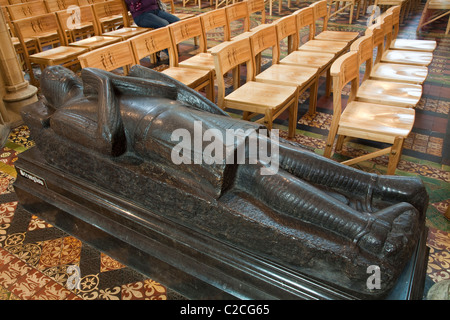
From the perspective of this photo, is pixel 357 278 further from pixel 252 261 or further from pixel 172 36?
pixel 172 36

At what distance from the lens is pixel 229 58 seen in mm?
3061

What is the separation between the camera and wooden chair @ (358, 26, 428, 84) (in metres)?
3.17

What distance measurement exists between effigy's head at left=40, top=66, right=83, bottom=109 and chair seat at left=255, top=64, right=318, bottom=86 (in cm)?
171

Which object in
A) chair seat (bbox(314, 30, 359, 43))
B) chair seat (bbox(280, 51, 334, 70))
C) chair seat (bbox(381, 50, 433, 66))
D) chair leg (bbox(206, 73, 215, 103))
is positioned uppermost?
chair seat (bbox(314, 30, 359, 43))

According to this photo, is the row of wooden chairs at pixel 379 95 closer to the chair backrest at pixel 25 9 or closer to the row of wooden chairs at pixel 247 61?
the row of wooden chairs at pixel 247 61

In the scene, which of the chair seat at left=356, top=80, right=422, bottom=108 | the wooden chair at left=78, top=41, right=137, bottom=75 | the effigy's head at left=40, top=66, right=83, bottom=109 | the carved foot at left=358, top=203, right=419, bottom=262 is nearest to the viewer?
the carved foot at left=358, top=203, right=419, bottom=262

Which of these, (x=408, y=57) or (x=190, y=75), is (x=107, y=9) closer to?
(x=190, y=75)

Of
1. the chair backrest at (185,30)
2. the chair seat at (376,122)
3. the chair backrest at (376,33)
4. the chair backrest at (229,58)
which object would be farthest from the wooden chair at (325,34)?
the chair seat at (376,122)

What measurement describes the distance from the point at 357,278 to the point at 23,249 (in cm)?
195

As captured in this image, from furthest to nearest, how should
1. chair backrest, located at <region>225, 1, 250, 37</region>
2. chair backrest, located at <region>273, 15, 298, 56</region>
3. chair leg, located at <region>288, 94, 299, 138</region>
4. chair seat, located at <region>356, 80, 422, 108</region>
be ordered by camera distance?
1. chair backrest, located at <region>225, 1, 250, 37</region>
2. chair backrest, located at <region>273, 15, 298, 56</region>
3. chair leg, located at <region>288, 94, 299, 138</region>
4. chair seat, located at <region>356, 80, 422, 108</region>

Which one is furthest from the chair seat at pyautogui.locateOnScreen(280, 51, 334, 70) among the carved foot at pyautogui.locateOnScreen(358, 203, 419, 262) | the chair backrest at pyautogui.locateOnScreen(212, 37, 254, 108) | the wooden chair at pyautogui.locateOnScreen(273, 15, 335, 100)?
the carved foot at pyautogui.locateOnScreen(358, 203, 419, 262)

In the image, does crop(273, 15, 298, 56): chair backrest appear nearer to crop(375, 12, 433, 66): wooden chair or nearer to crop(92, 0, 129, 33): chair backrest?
crop(375, 12, 433, 66): wooden chair

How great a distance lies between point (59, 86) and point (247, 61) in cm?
172

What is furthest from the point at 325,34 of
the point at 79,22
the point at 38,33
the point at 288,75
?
the point at 38,33
